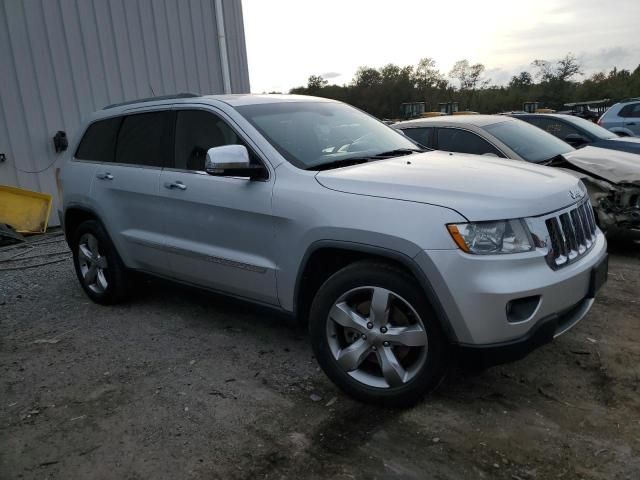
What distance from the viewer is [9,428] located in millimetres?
3066

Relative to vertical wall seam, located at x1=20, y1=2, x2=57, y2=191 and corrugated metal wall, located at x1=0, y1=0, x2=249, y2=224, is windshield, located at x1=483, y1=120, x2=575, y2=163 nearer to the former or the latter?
corrugated metal wall, located at x1=0, y1=0, x2=249, y2=224

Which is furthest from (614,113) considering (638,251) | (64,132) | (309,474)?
(309,474)

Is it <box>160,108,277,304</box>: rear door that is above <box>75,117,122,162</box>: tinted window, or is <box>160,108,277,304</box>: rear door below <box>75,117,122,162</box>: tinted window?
below

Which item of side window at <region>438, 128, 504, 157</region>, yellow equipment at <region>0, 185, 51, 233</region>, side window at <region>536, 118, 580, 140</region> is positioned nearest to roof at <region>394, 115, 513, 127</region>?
side window at <region>438, 128, 504, 157</region>

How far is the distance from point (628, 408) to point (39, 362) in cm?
380

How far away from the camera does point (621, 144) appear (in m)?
6.77

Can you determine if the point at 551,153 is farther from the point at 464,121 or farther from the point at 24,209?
the point at 24,209

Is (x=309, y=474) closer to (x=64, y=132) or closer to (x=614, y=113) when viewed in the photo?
(x=64, y=132)

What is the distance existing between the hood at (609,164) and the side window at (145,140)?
13.5 ft

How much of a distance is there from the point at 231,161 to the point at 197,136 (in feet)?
2.91

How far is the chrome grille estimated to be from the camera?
2.81 metres

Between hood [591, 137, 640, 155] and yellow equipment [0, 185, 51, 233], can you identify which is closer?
hood [591, 137, 640, 155]

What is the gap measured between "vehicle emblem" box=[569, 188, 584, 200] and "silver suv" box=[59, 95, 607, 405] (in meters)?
0.02

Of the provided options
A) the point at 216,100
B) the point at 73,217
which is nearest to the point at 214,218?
the point at 216,100
